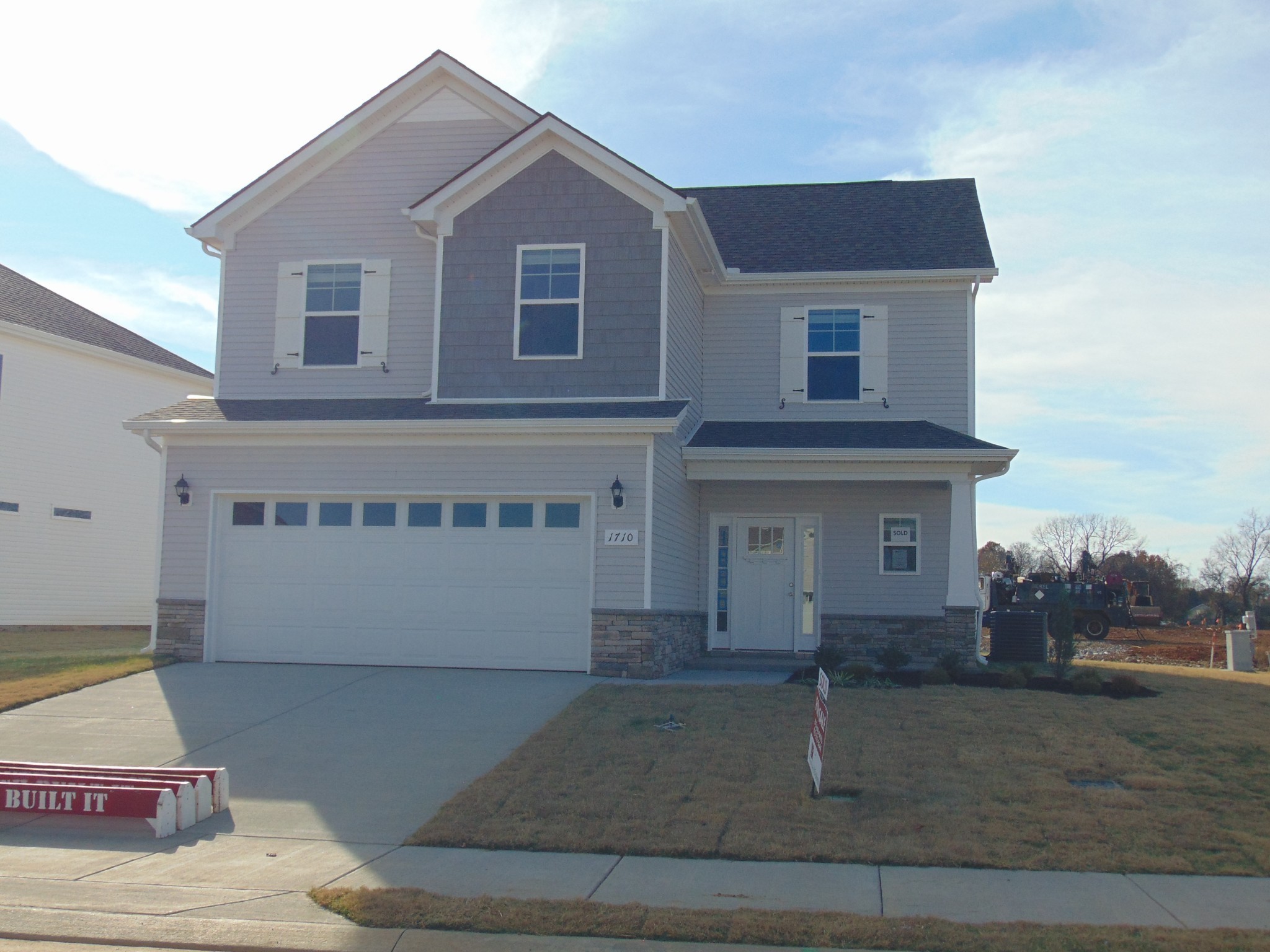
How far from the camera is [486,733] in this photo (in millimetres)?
10750

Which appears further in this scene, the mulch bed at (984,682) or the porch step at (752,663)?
the porch step at (752,663)

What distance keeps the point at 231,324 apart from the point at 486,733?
889 cm

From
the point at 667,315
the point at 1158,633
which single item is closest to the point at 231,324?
the point at 667,315

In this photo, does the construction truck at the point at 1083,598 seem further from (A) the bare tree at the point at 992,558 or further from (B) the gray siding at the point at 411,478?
(A) the bare tree at the point at 992,558

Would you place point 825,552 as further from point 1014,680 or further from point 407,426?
point 407,426

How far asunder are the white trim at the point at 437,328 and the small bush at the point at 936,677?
7.29 meters

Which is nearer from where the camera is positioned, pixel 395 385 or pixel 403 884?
pixel 403 884

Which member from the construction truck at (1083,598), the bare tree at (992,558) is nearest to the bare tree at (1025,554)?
the bare tree at (992,558)

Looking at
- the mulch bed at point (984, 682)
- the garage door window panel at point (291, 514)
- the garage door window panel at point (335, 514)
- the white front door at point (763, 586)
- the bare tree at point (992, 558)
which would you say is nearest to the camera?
the mulch bed at point (984, 682)

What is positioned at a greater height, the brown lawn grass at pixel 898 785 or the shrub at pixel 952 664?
the shrub at pixel 952 664

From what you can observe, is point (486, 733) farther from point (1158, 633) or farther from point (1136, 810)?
point (1158, 633)

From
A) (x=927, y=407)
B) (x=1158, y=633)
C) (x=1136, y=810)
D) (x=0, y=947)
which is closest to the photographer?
(x=0, y=947)

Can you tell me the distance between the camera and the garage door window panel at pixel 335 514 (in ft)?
48.1

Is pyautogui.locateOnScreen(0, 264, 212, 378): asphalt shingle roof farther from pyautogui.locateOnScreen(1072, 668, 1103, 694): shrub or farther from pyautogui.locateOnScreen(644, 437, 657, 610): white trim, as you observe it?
pyautogui.locateOnScreen(1072, 668, 1103, 694): shrub
